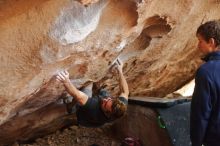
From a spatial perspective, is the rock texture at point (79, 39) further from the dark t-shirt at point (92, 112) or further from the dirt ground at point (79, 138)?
the dirt ground at point (79, 138)

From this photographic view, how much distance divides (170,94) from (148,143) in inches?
38.6

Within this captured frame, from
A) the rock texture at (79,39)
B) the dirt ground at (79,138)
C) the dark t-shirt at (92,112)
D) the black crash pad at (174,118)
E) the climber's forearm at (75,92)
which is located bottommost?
the dirt ground at (79,138)

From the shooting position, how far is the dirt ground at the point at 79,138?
3.68m

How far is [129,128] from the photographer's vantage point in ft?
11.7

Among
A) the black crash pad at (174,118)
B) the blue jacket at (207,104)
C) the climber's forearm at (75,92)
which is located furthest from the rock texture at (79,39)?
the blue jacket at (207,104)

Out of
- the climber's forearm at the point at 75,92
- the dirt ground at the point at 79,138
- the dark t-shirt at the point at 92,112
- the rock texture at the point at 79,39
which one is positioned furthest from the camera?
the dirt ground at the point at 79,138

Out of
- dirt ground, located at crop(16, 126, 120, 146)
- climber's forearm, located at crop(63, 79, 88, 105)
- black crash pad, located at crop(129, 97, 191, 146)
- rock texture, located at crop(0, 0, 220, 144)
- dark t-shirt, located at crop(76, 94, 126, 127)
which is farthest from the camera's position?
dirt ground, located at crop(16, 126, 120, 146)

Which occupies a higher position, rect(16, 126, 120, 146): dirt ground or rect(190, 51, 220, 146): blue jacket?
rect(190, 51, 220, 146): blue jacket

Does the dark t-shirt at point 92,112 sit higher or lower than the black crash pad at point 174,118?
higher

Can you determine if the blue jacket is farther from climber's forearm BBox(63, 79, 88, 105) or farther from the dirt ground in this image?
the dirt ground

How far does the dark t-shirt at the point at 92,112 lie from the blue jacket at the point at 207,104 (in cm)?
87

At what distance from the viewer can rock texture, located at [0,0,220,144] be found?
6.57 ft

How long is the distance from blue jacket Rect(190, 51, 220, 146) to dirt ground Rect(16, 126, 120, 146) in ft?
5.50

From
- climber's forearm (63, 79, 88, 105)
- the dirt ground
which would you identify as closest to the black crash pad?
climber's forearm (63, 79, 88, 105)
